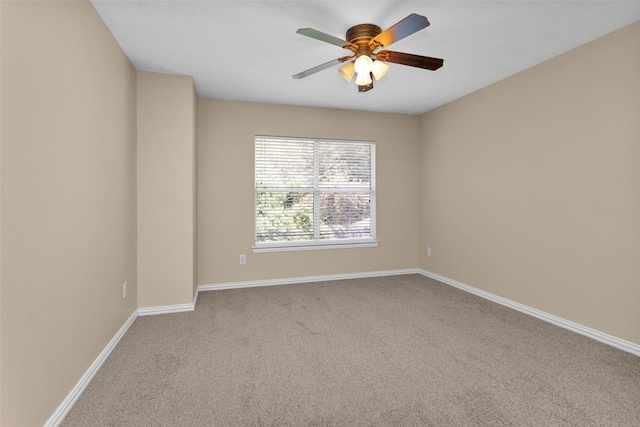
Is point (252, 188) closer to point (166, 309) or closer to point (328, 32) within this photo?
point (166, 309)

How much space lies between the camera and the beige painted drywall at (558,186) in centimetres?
247

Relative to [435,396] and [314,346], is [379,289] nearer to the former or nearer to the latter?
[314,346]

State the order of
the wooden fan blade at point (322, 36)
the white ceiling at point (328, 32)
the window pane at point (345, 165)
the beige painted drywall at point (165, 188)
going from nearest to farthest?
the wooden fan blade at point (322, 36), the white ceiling at point (328, 32), the beige painted drywall at point (165, 188), the window pane at point (345, 165)

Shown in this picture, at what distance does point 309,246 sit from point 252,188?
43.9 inches

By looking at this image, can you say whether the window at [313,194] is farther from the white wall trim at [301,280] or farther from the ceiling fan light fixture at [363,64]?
the ceiling fan light fixture at [363,64]

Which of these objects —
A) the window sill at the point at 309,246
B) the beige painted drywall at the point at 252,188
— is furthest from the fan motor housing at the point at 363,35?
the window sill at the point at 309,246

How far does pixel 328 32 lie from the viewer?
2.46m

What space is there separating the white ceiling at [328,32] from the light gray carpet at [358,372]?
2.45 m

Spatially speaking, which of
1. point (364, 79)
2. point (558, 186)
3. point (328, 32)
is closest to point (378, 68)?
point (364, 79)

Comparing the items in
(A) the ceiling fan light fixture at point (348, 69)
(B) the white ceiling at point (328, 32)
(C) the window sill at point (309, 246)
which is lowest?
(C) the window sill at point (309, 246)

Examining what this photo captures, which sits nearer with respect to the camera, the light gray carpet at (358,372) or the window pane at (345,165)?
the light gray carpet at (358,372)

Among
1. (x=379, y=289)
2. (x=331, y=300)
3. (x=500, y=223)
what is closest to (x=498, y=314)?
(x=500, y=223)

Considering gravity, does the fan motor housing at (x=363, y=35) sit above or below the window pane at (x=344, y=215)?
above

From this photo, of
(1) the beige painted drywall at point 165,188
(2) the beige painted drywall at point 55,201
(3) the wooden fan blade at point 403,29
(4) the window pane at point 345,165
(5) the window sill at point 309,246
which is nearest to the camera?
(2) the beige painted drywall at point 55,201
